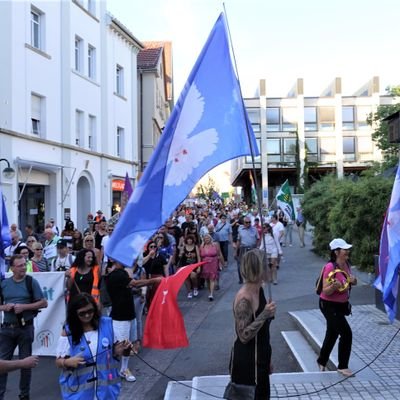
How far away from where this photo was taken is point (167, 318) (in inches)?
214

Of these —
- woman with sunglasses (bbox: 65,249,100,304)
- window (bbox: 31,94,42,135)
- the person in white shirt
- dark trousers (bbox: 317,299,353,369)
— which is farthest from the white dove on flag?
window (bbox: 31,94,42,135)

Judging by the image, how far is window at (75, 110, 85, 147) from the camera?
2467 centimetres

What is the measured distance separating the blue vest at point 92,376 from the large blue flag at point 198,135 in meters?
1.19

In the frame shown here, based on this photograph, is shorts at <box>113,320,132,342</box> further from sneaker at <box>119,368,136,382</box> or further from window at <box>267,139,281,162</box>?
window at <box>267,139,281,162</box>

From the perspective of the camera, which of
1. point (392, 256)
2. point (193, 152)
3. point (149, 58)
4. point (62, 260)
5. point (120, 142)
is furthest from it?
point (149, 58)

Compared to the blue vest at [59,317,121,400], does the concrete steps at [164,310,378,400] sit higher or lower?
lower

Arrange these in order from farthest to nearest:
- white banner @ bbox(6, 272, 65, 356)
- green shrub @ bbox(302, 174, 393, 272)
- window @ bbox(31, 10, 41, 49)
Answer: window @ bbox(31, 10, 41, 49) → green shrub @ bbox(302, 174, 393, 272) → white banner @ bbox(6, 272, 65, 356)

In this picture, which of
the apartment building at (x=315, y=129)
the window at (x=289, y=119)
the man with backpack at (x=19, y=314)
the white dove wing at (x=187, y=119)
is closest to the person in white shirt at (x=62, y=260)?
the man with backpack at (x=19, y=314)

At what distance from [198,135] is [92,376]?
2.21 meters

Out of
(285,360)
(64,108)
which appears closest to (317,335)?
(285,360)

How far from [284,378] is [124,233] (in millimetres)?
2920

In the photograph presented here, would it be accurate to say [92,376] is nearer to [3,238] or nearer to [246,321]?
[246,321]

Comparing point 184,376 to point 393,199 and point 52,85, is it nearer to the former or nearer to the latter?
point 393,199

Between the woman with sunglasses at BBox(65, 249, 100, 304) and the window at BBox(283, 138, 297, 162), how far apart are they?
57192 millimetres
